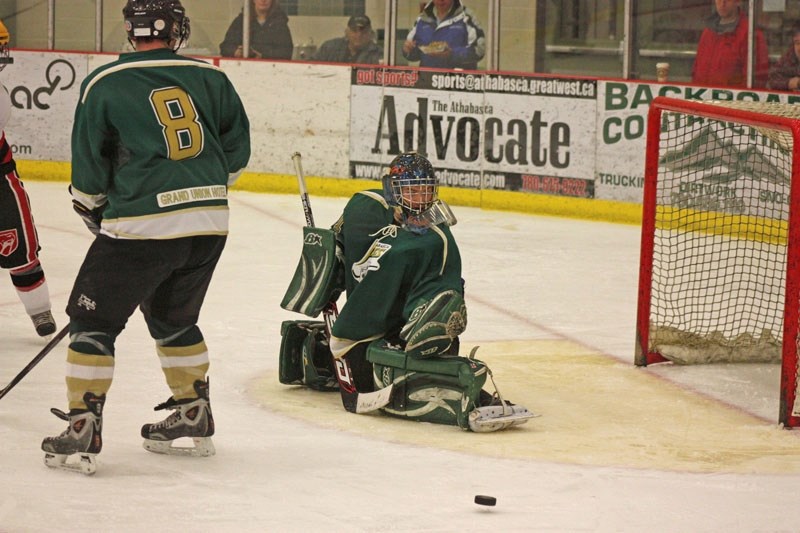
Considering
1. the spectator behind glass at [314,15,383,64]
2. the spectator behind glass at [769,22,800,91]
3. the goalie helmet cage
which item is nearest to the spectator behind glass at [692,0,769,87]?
the spectator behind glass at [769,22,800,91]

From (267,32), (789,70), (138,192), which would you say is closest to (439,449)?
(138,192)

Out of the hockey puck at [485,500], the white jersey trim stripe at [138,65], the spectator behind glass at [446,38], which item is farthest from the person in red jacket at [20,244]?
the spectator behind glass at [446,38]

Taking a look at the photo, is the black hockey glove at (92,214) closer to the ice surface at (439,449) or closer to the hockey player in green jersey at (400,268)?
the ice surface at (439,449)

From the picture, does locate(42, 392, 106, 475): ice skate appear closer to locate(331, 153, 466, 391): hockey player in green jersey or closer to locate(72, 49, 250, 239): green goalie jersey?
locate(72, 49, 250, 239): green goalie jersey

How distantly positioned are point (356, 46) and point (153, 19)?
21.5ft

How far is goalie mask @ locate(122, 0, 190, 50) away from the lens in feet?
12.0

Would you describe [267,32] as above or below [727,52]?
above

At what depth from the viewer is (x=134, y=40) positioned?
12.2 ft

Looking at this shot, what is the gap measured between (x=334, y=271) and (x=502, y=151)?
16.5 feet

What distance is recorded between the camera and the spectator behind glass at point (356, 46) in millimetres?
10094

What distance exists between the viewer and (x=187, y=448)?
3.94 meters

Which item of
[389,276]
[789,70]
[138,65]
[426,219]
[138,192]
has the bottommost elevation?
[389,276]

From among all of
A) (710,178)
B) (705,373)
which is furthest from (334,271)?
(710,178)

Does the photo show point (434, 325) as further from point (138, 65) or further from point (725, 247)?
point (725, 247)
